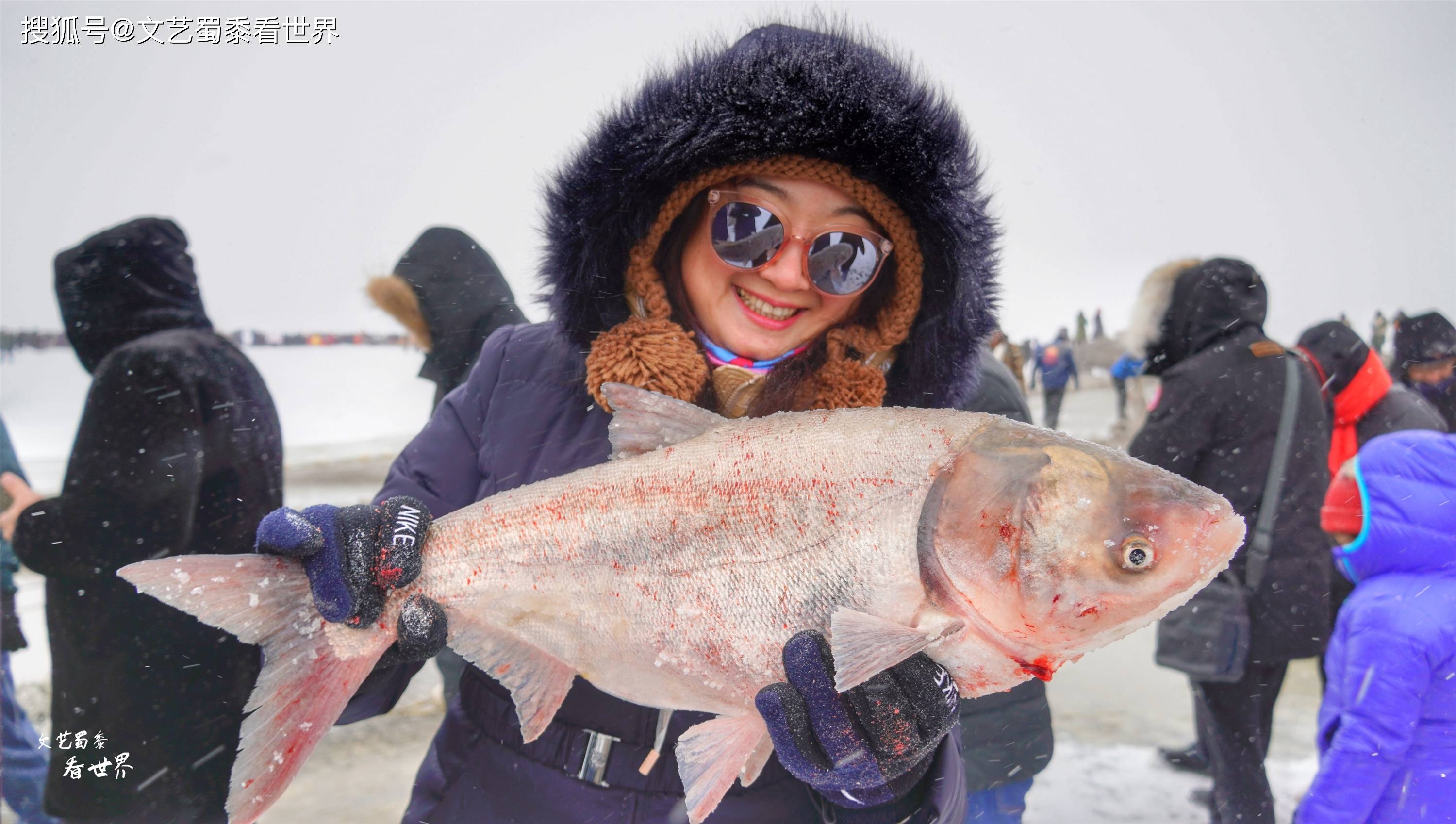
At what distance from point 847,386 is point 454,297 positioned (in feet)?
8.61

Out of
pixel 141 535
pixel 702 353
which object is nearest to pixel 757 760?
pixel 702 353

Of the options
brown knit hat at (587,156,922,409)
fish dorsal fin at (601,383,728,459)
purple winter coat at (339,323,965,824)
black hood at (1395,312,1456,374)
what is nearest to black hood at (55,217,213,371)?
purple winter coat at (339,323,965,824)

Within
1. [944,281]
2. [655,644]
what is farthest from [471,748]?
[944,281]

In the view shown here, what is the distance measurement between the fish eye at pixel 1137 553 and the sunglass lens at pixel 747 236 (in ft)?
3.30

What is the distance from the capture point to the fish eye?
1.30 meters

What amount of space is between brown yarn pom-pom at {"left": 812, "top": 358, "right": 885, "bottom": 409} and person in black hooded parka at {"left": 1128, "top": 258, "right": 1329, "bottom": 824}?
185cm

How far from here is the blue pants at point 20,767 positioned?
313 cm

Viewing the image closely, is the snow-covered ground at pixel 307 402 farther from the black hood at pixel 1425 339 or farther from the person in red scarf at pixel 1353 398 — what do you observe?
the black hood at pixel 1425 339

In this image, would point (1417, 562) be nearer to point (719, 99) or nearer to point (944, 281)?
point (944, 281)

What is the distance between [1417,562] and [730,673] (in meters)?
2.52

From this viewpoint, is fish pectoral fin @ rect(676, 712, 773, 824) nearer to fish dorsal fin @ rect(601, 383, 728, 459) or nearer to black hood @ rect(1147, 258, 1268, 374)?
fish dorsal fin @ rect(601, 383, 728, 459)

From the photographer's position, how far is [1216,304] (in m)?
3.22

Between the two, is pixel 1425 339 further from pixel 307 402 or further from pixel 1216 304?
pixel 307 402

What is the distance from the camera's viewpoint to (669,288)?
2027mm
